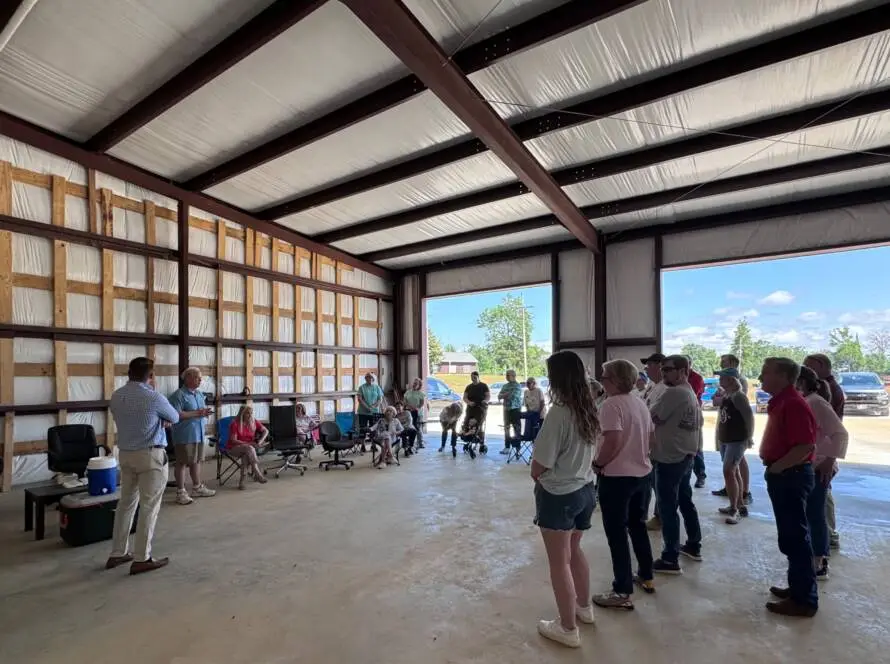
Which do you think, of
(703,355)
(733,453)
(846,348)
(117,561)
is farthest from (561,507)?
(703,355)

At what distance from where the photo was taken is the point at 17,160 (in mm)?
5590

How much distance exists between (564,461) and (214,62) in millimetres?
4573

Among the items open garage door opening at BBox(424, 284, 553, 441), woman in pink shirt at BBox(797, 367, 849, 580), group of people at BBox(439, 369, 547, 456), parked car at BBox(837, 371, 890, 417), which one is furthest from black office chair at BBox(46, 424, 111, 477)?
open garage door opening at BBox(424, 284, 553, 441)

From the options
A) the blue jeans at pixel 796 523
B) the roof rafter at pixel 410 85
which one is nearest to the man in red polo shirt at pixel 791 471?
the blue jeans at pixel 796 523

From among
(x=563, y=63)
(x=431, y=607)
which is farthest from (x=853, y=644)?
(x=563, y=63)

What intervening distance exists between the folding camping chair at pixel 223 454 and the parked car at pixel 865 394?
12884mm

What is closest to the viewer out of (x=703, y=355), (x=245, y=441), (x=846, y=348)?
(x=245, y=441)

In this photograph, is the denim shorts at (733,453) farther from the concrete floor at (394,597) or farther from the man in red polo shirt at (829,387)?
the man in red polo shirt at (829,387)

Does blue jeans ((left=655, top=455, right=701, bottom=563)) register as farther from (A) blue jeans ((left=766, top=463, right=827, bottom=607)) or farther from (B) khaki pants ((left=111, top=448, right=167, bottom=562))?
(B) khaki pants ((left=111, top=448, right=167, bottom=562))

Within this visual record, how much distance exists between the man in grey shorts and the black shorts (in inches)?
92.3

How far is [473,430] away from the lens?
24.8 feet

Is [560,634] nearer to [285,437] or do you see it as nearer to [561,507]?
[561,507]

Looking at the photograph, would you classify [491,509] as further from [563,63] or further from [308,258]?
[308,258]

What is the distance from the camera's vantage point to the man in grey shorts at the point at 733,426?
3.82 meters
